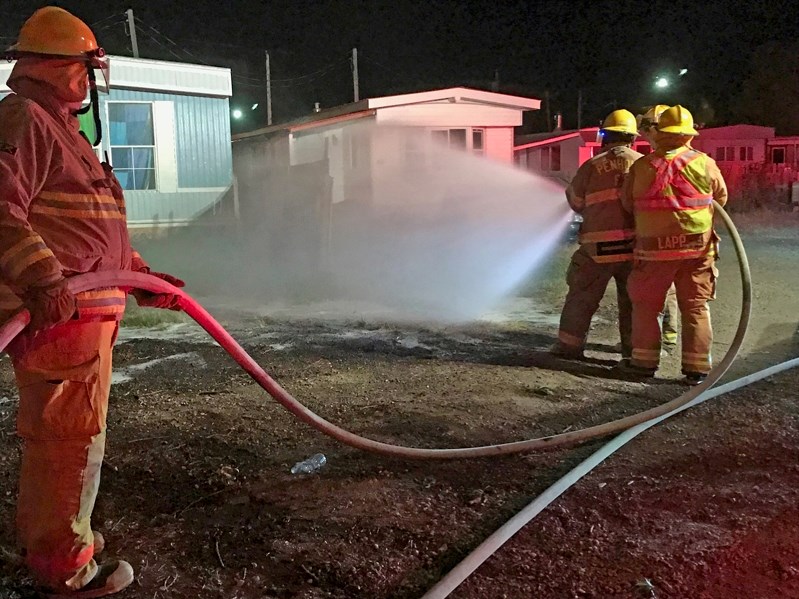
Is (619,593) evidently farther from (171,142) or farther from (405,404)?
(171,142)

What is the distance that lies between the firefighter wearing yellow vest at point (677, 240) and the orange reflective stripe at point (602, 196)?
31cm

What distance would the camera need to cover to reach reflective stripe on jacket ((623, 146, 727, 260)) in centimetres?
536

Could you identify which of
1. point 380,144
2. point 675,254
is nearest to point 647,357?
point 675,254

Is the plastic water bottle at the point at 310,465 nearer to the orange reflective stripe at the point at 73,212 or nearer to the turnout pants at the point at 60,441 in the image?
the turnout pants at the point at 60,441

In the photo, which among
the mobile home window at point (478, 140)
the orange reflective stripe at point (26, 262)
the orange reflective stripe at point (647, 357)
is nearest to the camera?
the orange reflective stripe at point (26, 262)

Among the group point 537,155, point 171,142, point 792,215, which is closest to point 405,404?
point 171,142

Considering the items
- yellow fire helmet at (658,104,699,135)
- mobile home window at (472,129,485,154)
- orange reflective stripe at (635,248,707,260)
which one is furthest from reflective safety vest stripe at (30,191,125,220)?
mobile home window at (472,129,485,154)

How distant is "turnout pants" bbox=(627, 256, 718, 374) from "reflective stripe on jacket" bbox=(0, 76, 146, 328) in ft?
12.9

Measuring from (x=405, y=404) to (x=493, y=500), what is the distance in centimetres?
159

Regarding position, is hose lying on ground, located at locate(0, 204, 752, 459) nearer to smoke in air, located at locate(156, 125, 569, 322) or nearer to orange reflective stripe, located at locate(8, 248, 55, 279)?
orange reflective stripe, located at locate(8, 248, 55, 279)

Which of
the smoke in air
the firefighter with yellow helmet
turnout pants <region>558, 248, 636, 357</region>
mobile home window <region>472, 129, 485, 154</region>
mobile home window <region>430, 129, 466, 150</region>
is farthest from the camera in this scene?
mobile home window <region>472, 129, 485, 154</region>

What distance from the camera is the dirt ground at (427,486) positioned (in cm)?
273

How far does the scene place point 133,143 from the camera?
13.8 meters

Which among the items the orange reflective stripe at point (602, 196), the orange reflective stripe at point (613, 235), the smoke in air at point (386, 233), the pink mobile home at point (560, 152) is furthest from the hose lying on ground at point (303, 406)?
the pink mobile home at point (560, 152)
